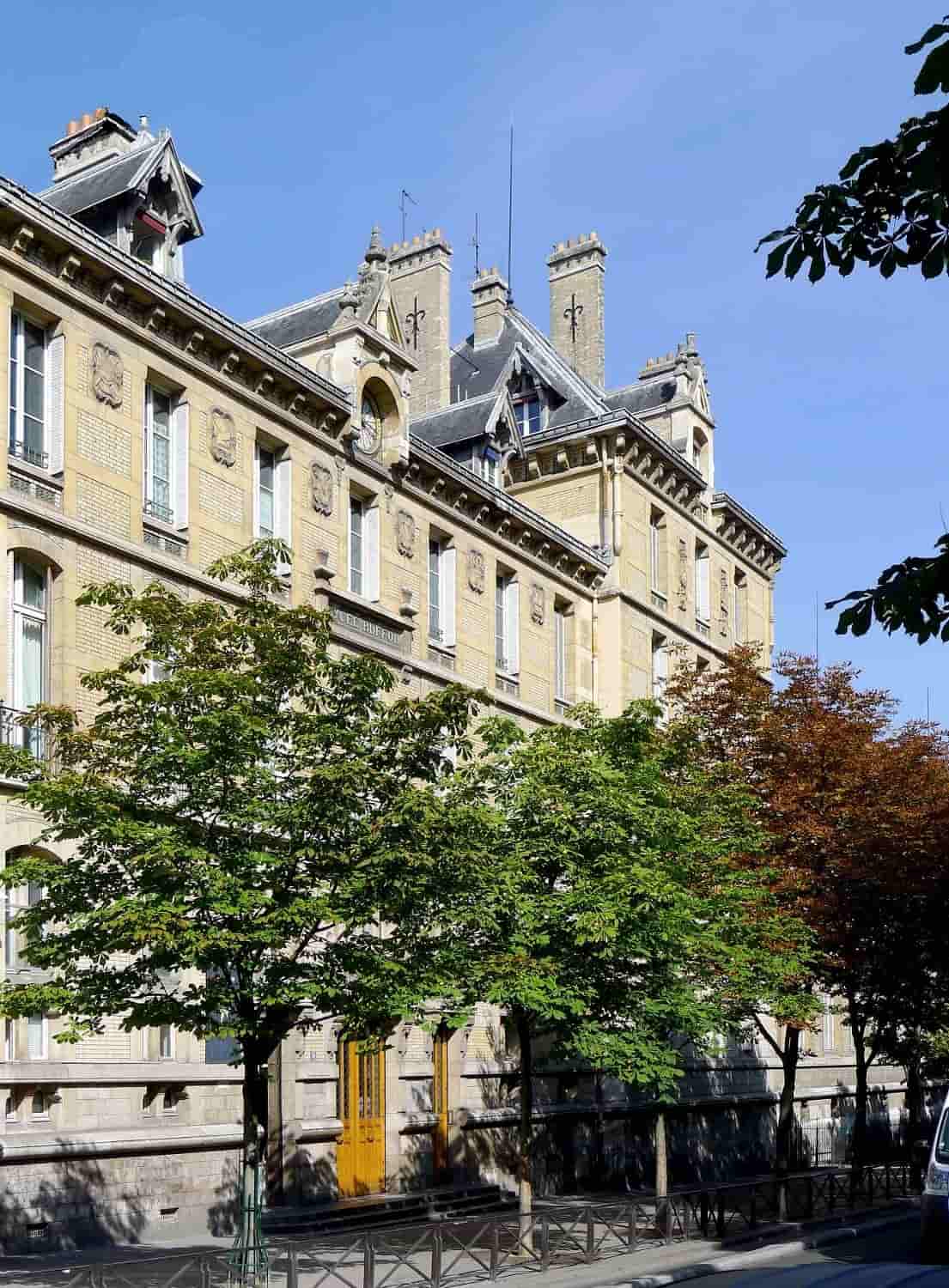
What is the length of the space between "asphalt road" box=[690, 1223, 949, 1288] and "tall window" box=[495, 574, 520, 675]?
12.8 metres

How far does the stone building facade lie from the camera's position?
73.0 feet

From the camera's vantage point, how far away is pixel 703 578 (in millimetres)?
43188

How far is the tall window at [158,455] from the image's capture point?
981 inches

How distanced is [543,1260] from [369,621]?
1216cm

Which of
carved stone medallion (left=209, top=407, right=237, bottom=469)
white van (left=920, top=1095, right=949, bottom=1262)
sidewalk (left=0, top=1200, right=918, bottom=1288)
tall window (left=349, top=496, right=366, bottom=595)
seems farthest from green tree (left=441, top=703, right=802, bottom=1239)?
carved stone medallion (left=209, top=407, right=237, bottom=469)

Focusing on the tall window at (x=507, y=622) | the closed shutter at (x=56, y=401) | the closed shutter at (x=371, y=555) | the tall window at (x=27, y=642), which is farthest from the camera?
the tall window at (x=507, y=622)

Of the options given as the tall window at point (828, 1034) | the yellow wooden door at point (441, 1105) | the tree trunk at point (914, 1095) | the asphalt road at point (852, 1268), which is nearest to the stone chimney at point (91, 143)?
the yellow wooden door at point (441, 1105)

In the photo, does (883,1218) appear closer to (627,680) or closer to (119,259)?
(627,680)

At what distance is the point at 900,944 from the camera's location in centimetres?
3192

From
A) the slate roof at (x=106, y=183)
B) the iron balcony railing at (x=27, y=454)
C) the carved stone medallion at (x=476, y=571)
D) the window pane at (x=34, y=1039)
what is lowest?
the window pane at (x=34, y=1039)

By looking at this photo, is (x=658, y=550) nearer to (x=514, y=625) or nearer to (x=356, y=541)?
(x=514, y=625)

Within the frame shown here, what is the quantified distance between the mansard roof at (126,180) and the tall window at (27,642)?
20.2ft

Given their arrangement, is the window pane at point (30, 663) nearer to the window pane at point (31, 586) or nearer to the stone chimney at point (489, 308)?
the window pane at point (31, 586)

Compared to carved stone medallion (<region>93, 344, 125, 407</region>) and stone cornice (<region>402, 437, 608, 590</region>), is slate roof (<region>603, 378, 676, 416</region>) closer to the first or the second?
stone cornice (<region>402, 437, 608, 590</region>)
